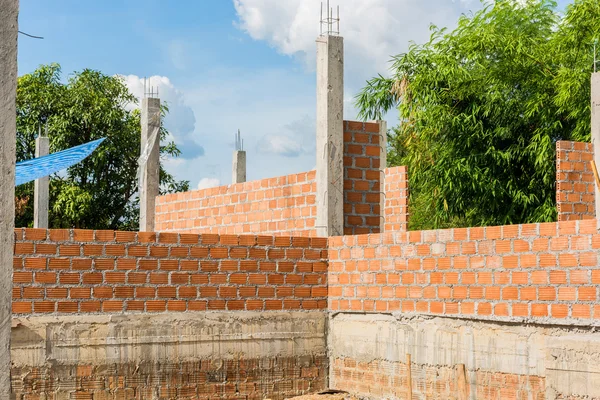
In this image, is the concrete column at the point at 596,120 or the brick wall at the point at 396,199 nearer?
the concrete column at the point at 596,120

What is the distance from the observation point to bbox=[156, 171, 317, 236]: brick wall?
9711 millimetres

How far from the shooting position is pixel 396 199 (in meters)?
11.0

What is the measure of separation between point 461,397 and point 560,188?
3125 millimetres

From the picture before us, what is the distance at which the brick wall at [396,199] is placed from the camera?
1080 cm

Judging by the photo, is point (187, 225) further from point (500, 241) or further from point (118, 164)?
point (118, 164)

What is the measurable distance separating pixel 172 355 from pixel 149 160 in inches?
192

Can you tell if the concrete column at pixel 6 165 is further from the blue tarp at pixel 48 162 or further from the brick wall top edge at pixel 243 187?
the blue tarp at pixel 48 162

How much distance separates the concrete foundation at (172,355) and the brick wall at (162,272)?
0.12 m

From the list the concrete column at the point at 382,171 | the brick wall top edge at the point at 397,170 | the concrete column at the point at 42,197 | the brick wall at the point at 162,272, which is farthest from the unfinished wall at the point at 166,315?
the concrete column at the point at 42,197

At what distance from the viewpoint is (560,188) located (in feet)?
32.0

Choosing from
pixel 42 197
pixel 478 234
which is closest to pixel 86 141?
pixel 42 197

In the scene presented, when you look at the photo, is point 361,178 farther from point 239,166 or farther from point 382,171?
point 239,166

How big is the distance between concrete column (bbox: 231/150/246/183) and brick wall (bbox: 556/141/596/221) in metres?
6.22

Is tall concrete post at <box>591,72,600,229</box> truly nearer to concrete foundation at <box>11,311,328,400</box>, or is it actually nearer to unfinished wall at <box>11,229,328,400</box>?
unfinished wall at <box>11,229,328,400</box>
